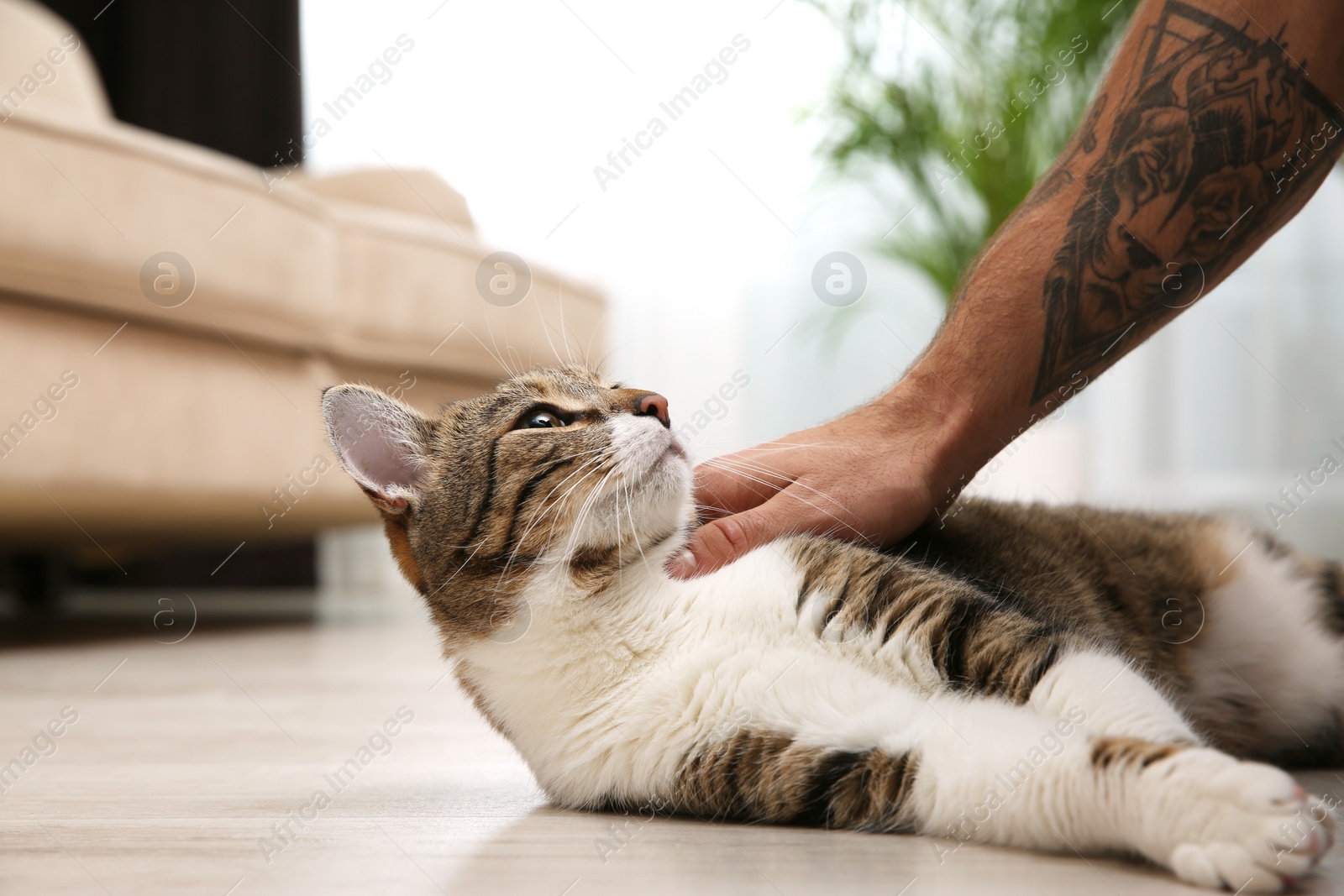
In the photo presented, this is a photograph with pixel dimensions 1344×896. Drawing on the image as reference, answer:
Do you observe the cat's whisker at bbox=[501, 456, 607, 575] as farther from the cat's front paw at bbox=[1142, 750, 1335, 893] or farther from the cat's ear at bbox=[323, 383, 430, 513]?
the cat's front paw at bbox=[1142, 750, 1335, 893]

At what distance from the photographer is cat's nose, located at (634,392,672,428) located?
1.36 metres

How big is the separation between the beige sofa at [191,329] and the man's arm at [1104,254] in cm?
82

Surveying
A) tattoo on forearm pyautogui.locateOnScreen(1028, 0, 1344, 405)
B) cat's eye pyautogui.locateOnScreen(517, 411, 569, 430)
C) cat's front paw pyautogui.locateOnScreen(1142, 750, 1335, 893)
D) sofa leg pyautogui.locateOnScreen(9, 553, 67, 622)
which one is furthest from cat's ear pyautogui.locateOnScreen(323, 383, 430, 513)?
sofa leg pyautogui.locateOnScreen(9, 553, 67, 622)

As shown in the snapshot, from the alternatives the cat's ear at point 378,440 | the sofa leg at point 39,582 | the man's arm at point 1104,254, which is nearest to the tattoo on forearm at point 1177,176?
the man's arm at point 1104,254

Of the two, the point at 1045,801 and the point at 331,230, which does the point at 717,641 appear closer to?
the point at 1045,801

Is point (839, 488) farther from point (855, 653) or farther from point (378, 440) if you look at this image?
point (378, 440)

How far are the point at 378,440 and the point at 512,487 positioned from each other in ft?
0.67

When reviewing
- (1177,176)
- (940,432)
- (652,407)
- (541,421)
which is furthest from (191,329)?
(1177,176)

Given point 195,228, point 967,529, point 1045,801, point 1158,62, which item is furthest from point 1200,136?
point 195,228

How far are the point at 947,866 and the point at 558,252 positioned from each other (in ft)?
12.1

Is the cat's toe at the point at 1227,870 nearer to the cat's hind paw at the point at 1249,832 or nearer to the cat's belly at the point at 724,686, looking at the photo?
the cat's hind paw at the point at 1249,832

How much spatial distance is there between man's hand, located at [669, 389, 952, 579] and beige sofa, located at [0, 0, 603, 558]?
0.77 metres

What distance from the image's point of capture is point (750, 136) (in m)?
4.12

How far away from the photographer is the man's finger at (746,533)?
50.1 inches
